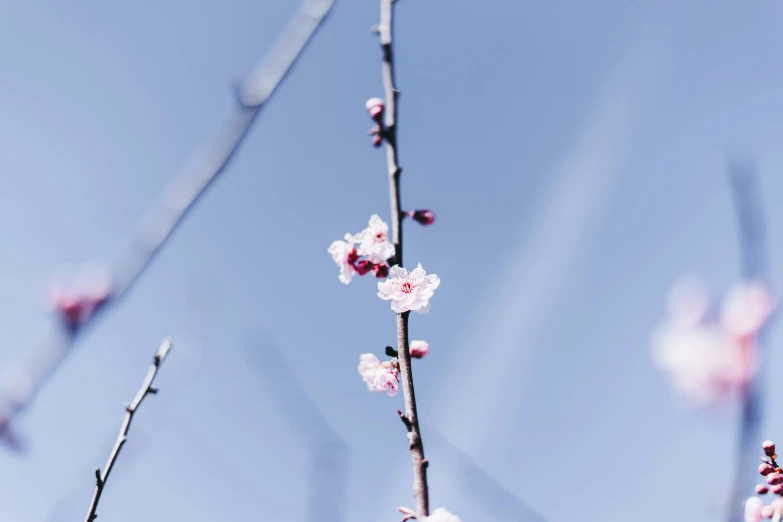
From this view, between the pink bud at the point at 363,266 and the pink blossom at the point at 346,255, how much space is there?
1.6 inches

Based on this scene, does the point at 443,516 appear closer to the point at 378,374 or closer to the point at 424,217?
the point at 378,374

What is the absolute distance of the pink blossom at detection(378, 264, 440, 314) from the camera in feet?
7.93

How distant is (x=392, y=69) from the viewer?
96.7 inches

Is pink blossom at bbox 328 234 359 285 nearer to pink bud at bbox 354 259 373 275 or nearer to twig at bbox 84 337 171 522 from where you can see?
pink bud at bbox 354 259 373 275

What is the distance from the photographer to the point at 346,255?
3146mm

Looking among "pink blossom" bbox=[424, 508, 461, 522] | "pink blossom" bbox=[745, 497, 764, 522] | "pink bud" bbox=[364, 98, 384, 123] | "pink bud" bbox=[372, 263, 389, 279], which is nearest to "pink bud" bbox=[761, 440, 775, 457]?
"pink blossom" bbox=[745, 497, 764, 522]

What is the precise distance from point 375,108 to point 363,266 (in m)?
1.03

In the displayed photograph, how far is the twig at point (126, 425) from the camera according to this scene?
6.57 feet

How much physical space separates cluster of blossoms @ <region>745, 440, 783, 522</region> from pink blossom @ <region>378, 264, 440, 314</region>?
179 centimetres

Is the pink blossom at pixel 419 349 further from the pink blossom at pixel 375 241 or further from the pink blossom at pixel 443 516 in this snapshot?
the pink blossom at pixel 443 516

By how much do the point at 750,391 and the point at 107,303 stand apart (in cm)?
122

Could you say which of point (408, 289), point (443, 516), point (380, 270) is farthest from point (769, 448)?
point (380, 270)

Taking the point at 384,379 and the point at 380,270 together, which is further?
the point at 380,270

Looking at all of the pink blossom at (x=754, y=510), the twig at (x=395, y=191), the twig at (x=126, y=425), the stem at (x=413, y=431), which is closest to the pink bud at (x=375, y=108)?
the twig at (x=395, y=191)
